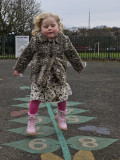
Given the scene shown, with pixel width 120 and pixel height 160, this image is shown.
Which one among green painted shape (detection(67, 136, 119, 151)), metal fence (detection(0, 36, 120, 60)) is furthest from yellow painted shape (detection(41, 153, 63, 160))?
metal fence (detection(0, 36, 120, 60))

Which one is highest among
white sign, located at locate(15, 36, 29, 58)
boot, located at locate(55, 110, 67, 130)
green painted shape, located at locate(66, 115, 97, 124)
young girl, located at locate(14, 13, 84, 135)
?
white sign, located at locate(15, 36, 29, 58)

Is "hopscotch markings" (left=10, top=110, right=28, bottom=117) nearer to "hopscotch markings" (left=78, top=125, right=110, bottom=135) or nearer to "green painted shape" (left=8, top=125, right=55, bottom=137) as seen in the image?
"green painted shape" (left=8, top=125, right=55, bottom=137)

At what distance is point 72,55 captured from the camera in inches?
115

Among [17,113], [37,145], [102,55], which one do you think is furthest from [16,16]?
[37,145]

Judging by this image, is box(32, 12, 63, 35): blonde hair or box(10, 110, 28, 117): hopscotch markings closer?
box(32, 12, 63, 35): blonde hair

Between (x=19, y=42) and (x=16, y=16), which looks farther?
(x=16, y=16)

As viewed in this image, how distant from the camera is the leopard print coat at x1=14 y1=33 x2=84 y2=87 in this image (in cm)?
272

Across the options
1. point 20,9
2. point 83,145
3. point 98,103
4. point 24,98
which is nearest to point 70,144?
point 83,145

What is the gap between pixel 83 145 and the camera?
2.51 meters

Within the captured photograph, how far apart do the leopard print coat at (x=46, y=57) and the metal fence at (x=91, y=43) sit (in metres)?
13.7

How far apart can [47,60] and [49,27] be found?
357mm

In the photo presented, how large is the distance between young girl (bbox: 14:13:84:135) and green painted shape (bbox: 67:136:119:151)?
451 mm

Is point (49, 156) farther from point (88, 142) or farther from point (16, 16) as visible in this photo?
point (16, 16)

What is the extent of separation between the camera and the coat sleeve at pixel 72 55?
2.84m
